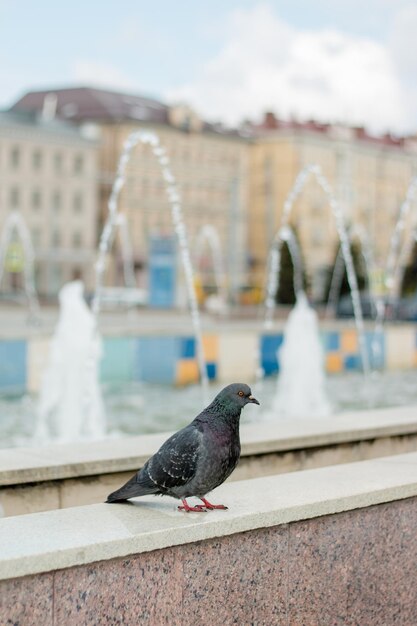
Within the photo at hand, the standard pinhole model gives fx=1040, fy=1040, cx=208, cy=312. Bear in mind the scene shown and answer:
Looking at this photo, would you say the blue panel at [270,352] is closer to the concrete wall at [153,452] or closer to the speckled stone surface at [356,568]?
the concrete wall at [153,452]

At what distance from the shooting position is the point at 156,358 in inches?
624

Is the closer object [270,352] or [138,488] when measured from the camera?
[138,488]

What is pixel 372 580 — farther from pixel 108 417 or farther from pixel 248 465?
pixel 108 417

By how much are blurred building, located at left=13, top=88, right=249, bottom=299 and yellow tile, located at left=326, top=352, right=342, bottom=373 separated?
4338 centimetres

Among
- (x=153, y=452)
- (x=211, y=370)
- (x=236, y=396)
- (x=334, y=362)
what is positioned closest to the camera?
(x=236, y=396)

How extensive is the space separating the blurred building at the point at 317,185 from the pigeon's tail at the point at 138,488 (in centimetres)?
6504

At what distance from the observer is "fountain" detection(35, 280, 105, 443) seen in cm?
1059

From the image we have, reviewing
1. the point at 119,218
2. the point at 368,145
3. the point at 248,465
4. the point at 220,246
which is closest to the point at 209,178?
the point at 220,246

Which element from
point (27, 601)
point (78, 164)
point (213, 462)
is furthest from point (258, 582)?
point (78, 164)

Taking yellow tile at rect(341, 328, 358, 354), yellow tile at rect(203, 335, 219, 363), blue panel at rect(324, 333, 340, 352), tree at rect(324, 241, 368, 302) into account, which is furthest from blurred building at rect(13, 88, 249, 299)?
yellow tile at rect(203, 335, 219, 363)

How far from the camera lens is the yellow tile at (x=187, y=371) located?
15.6 m

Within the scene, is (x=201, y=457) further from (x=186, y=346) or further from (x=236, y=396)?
(x=186, y=346)

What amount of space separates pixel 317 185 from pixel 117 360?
6073 centimetres

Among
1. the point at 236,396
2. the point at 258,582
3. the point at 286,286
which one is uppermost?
the point at 236,396
